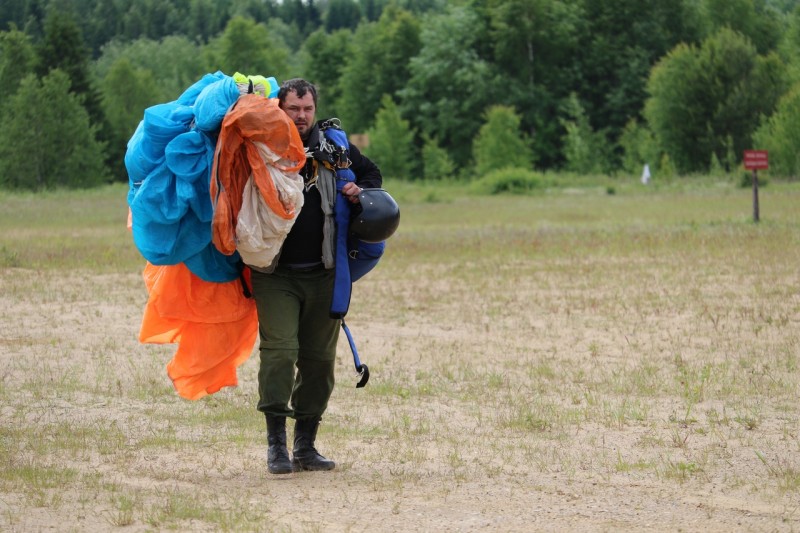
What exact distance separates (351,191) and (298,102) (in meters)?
0.54

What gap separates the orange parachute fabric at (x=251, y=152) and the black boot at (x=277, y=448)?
95 cm

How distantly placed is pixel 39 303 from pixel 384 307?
3.89 meters

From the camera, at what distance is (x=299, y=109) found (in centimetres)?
651

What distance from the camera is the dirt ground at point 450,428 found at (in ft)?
19.1

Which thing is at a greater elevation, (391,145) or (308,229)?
(308,229)

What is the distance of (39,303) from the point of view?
14.0 metres

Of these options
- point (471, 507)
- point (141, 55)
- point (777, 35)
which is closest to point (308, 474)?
point (471, 507)

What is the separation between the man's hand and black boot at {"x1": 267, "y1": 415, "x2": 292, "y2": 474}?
1.21 meters

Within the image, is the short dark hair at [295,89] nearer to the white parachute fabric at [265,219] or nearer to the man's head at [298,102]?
the man's head at [298,102]

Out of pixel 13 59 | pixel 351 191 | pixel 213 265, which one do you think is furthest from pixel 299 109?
pixel 13 59

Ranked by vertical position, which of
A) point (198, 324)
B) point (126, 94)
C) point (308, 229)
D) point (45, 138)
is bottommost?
point (45, 138)

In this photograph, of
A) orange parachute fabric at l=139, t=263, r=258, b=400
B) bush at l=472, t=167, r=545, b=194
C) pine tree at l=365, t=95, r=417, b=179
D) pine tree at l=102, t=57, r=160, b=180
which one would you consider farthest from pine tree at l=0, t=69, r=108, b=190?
orange parachute fabric at l=139, t=263, r=258, b=400

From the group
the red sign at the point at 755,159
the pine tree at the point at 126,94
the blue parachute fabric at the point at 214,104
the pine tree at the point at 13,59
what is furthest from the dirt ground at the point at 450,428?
the pine tree at the point at 126,94

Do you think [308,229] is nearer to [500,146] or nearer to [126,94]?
[500,146]
